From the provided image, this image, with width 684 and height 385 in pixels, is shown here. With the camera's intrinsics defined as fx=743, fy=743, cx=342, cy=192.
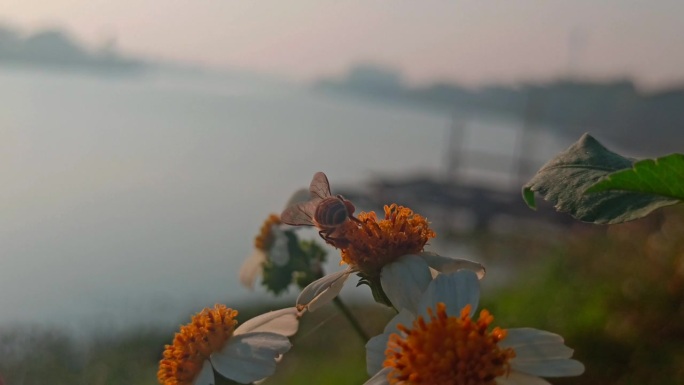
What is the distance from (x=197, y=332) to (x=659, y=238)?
2664 millimetres

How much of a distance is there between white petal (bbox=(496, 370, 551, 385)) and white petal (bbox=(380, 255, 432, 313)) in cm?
8

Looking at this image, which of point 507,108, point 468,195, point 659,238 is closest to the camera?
point 659,238

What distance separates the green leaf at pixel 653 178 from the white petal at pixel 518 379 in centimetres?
13

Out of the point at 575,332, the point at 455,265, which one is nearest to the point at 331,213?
the point at 455,265

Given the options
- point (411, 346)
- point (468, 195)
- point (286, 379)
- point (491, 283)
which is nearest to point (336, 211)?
point (411, 346)

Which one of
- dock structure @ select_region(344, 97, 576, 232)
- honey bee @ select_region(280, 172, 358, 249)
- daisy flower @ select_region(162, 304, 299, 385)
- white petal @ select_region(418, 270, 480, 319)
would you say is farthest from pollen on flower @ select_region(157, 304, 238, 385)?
dock structure @ select_region(344, 97, 576, 232)

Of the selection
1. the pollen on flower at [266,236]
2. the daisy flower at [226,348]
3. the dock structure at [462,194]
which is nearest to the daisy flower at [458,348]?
the daisy flower at [226,348]

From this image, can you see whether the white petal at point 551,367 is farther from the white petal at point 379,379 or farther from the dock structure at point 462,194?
the dock structure at point 462,194

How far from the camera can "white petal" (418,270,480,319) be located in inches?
19.8

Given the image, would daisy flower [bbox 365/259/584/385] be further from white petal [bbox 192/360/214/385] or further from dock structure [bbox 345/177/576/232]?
dock structure [bbox 345/177/576/232]

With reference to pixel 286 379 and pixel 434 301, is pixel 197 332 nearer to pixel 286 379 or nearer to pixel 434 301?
pixel 434 301

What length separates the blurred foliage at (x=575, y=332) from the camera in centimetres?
229

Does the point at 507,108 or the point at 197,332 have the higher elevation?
the point at 197,332

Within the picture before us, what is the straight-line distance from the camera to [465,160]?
7.68 metres
